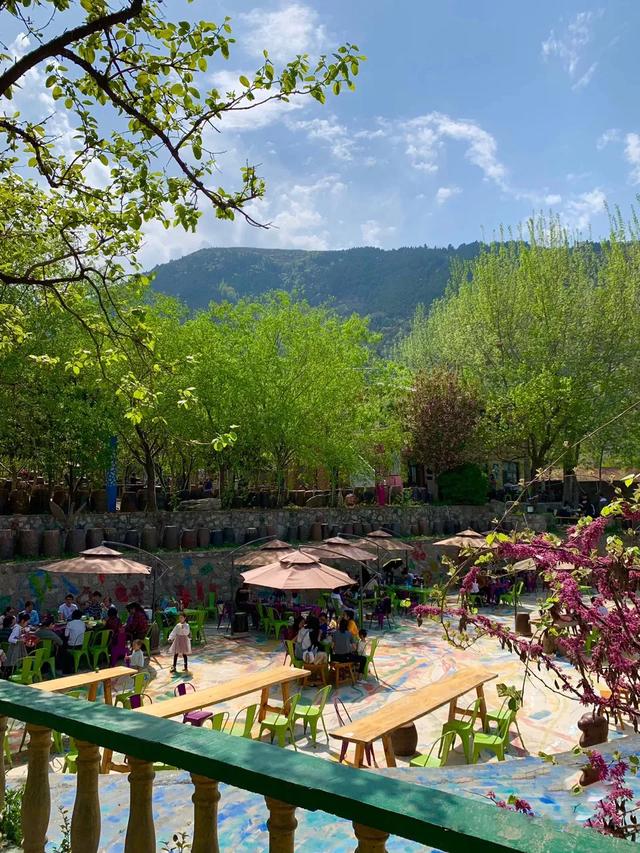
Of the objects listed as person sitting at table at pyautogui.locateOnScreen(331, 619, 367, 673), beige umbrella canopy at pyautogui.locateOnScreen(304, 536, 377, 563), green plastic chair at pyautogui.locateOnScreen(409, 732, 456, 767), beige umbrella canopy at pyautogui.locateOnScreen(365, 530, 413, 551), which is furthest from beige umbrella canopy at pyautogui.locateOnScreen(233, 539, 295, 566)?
green plastic chair at pyautogui.locateOnScreen(409, 732, 456, 767)

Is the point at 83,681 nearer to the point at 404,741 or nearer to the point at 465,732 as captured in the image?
the point at 404,741

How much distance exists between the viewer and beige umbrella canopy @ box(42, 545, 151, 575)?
1384 centimetres

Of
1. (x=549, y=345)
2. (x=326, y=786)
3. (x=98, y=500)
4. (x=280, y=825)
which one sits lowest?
(x=98, y=500)

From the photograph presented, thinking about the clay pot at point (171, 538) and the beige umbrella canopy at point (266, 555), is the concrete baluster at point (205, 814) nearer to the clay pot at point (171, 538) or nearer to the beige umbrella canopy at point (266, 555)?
the beige umbrella canopy at point (266, 555)

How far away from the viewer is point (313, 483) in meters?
33.1

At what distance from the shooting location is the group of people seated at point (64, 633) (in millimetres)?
11875

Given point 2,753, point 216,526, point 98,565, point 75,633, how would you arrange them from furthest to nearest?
point 216,526 < point 98,565 < point 75,633 < point 2,753

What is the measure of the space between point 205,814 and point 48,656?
37.6ft

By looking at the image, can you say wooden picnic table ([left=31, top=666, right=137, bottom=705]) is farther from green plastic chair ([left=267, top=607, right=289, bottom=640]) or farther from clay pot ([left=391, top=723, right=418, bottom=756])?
green plastic chair ([left=267, top=607, right=289, bottom=640])

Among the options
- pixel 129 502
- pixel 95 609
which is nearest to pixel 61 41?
pixel 95 609

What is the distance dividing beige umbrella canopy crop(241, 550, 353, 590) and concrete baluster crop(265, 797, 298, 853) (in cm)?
1143

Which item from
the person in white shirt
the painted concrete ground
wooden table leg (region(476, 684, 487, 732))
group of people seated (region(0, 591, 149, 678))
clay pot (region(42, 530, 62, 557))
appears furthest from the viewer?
clay pot (region(42, 530, 62, 557))

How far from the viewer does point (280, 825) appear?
5.62 ft

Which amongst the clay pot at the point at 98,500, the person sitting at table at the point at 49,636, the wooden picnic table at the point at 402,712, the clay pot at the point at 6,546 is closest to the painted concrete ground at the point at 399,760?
the wooden picnic table at the point at 402,712
